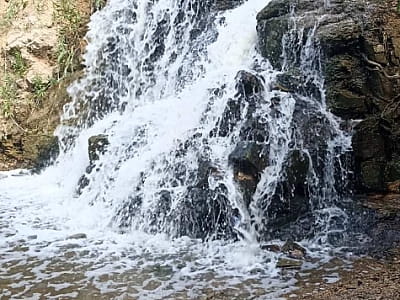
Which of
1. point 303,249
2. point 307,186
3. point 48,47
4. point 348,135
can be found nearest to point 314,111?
point 348,135

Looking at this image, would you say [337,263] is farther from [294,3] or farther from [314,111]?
[294,3]

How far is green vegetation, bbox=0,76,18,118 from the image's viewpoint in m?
9.02

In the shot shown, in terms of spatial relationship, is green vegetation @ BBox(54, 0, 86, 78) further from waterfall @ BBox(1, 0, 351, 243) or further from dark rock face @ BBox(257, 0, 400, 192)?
dark rock face @ BBox(257, 0, 400, 192)

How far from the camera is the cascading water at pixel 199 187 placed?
183 inches

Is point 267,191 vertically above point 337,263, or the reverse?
point 267,191

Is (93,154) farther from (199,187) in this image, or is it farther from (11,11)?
(11,11)

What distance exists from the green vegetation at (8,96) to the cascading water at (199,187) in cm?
150

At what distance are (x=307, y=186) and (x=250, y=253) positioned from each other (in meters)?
1.17

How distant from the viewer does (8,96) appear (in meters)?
9.12

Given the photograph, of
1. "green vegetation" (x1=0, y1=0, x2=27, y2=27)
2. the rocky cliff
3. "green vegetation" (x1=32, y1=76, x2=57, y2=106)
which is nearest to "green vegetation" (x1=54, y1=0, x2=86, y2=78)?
"green vegetation" (x1=32, y1=76, x2=57, y2=106)

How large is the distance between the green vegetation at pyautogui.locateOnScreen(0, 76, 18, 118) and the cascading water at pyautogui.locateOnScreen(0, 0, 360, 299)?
4.94 feet

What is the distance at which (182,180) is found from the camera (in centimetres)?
583

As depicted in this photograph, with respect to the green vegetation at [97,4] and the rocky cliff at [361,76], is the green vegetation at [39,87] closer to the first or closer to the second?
the green vegetation at [97,4]

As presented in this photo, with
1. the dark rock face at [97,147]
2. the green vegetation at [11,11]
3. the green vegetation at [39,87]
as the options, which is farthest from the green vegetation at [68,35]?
the dark rock face at [97,147]
